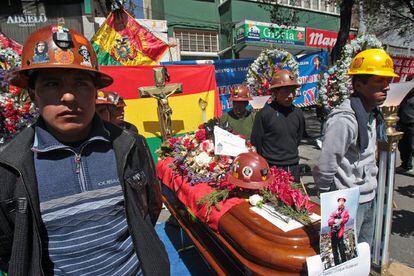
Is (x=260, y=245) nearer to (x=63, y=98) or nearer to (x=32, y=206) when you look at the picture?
(x=32, y=206)

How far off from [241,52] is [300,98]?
6.13 meters

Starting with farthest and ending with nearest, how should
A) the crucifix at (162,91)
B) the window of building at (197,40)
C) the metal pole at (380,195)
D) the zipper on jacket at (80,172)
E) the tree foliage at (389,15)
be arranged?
the window of building at (197,40) → the tree foliage at (389,15) → the crucifix at (162,91) → the metal pole at (380,195) → the zipper on jacket at (80,172)

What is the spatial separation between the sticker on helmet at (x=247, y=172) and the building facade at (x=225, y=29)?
41.0 ft

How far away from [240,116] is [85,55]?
3.40 meters

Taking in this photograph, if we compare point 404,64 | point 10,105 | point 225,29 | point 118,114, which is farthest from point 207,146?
point 225,29

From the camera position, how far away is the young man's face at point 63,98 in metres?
1.20

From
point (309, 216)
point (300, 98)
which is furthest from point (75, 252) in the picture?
point (300, 98)

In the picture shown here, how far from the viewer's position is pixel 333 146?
6.76 ft

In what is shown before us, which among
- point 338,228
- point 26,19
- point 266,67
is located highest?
point 26,19

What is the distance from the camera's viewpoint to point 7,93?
3125 millimetres

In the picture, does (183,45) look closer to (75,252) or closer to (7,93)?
(7,93)

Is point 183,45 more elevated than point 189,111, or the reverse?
point 183,45

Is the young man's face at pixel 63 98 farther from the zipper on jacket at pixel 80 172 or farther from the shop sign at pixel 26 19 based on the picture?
the shop sign at pixel 26 19

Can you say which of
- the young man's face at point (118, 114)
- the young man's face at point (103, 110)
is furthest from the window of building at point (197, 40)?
the young man's face at point (103, 110)
